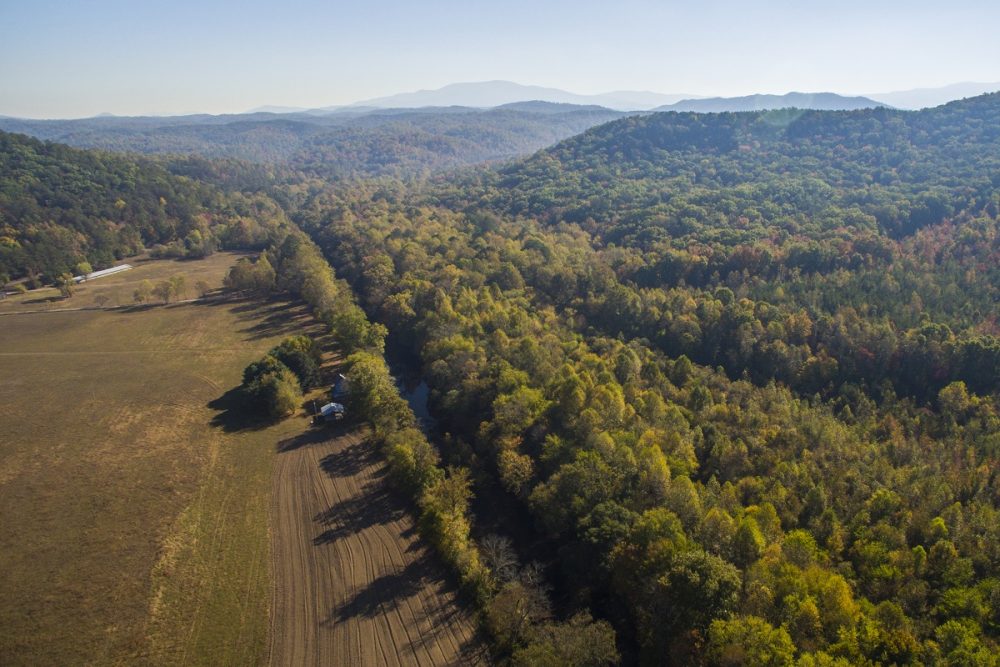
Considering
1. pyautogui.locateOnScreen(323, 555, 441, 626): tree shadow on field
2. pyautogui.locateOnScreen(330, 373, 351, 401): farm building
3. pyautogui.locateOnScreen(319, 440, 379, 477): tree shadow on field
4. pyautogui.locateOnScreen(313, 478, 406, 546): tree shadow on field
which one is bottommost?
pyautogui.locateOnScreen(323, 555, 441, 626): tree shadow on field

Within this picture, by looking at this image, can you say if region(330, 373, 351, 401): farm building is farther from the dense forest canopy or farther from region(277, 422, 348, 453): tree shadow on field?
region(277, 422, 348, 453): tree shadow on field

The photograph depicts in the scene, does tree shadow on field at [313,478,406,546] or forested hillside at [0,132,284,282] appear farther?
forested hillside at [0,132,284,282]

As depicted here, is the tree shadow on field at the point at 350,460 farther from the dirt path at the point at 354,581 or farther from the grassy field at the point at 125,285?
the grassy field at the point at 125,285

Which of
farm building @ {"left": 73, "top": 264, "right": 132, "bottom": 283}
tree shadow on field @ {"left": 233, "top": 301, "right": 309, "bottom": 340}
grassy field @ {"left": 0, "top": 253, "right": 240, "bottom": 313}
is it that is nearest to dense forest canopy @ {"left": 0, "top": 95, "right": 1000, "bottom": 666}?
tree shadow on field @ {"left": 233, "top": 301, "right": 309, "bottom": 340}

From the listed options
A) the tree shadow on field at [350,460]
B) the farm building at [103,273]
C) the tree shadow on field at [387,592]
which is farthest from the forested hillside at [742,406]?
the farm building at [103,273]

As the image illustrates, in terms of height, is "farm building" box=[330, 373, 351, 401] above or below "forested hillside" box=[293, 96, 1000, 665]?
below

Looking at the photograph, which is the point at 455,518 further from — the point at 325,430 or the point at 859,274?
the point at 859,274

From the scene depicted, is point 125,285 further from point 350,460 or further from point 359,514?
point 359,514

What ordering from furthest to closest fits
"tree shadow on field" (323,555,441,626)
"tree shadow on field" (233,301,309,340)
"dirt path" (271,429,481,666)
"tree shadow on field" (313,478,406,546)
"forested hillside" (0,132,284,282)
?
"forested hillside" (0,132,284,282) < "tree shadow on field" (233,301,309,340) < "tree shadow on field" (313,478,406,546) < "tree shadow on field" (323,555,441,626) < "dirt path" (271,429,481,666)
